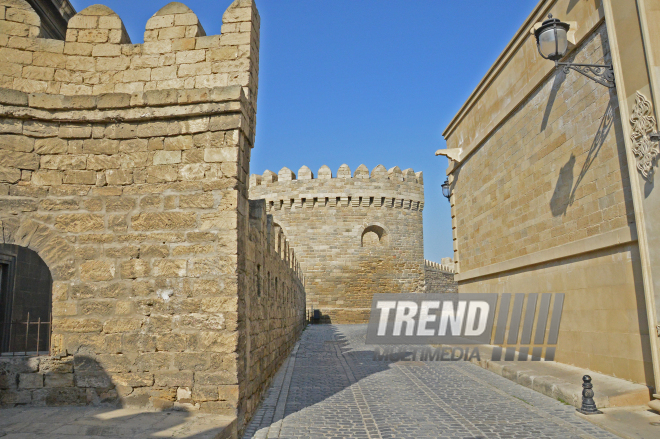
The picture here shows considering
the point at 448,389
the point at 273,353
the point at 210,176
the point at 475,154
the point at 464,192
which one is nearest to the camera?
the point at 210,176

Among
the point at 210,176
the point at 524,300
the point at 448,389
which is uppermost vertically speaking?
the point at 210,176

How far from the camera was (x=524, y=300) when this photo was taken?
888 cm

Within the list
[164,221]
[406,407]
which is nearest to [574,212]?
[406,407]

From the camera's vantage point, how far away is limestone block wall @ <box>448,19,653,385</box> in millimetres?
5965

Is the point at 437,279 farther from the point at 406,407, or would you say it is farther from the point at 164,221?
the point at 164,221

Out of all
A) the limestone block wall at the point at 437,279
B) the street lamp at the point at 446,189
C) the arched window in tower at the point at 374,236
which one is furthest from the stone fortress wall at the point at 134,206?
the limestone block wall at the point at 437,279

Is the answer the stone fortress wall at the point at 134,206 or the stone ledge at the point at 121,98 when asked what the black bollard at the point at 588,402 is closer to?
the stone fortress wall at the point at 134,206

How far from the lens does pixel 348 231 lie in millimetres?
25766

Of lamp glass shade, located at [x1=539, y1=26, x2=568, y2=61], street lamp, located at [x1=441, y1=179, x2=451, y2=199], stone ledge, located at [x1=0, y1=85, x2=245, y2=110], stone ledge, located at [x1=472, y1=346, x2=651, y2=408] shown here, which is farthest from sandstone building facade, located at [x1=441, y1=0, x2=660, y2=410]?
stone ledge, located at [x1=0, y1=85, x2=245, y2=110]

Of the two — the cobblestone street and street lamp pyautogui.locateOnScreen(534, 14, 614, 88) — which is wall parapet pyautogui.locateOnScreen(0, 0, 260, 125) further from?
street lamp pyautogui.locateOnScreen(534, 14, 614, 88)

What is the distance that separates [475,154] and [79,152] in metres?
9.23

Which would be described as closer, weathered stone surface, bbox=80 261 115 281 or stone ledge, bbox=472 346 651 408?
weathered stone surface, bbox=80 261 115 281

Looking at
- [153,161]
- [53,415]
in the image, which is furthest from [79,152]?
[53,415]

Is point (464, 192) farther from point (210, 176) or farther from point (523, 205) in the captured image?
point (210, 176)
